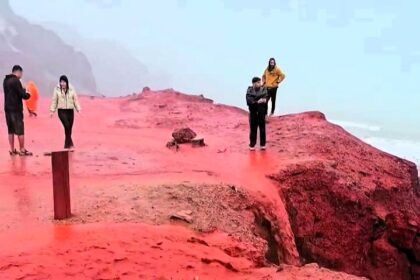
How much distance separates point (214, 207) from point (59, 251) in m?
2.54

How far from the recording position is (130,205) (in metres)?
6.95

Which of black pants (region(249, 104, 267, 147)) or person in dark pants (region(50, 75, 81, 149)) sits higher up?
person in dark pants (region(50, 75, 81, 149))

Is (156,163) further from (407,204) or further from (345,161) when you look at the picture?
(407,204)

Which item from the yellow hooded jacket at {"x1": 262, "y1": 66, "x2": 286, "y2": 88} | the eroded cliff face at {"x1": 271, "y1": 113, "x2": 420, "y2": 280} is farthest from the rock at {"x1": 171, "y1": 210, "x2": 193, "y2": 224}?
the yellow hooded jacket at {"x1": 262, "y1": 66, "x2": 286, "y2": 88}

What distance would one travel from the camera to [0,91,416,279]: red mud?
17.7ft

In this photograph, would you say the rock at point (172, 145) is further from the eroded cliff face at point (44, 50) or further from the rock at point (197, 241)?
the eroded cliff face at point (44, 50)

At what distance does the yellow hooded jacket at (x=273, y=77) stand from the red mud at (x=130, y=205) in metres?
1.29

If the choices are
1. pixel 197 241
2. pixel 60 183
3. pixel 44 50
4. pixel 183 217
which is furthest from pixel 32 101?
pixel 44 50

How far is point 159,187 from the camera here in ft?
25.5

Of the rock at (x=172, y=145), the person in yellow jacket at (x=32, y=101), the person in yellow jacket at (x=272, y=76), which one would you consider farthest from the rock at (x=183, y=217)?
the person in yellow jacket at (x=32, y=101)

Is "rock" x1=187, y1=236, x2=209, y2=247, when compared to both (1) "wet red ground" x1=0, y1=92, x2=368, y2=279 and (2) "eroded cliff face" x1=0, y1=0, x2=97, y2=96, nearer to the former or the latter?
(1) "wet red ground" x1=0, y1=92, x2=368, y2=279

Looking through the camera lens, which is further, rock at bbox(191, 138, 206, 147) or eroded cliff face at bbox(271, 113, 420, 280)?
rock at bbox(191, 138, 206, 147)

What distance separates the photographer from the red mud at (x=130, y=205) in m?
5.40

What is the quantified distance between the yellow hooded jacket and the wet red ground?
4.72 ft
